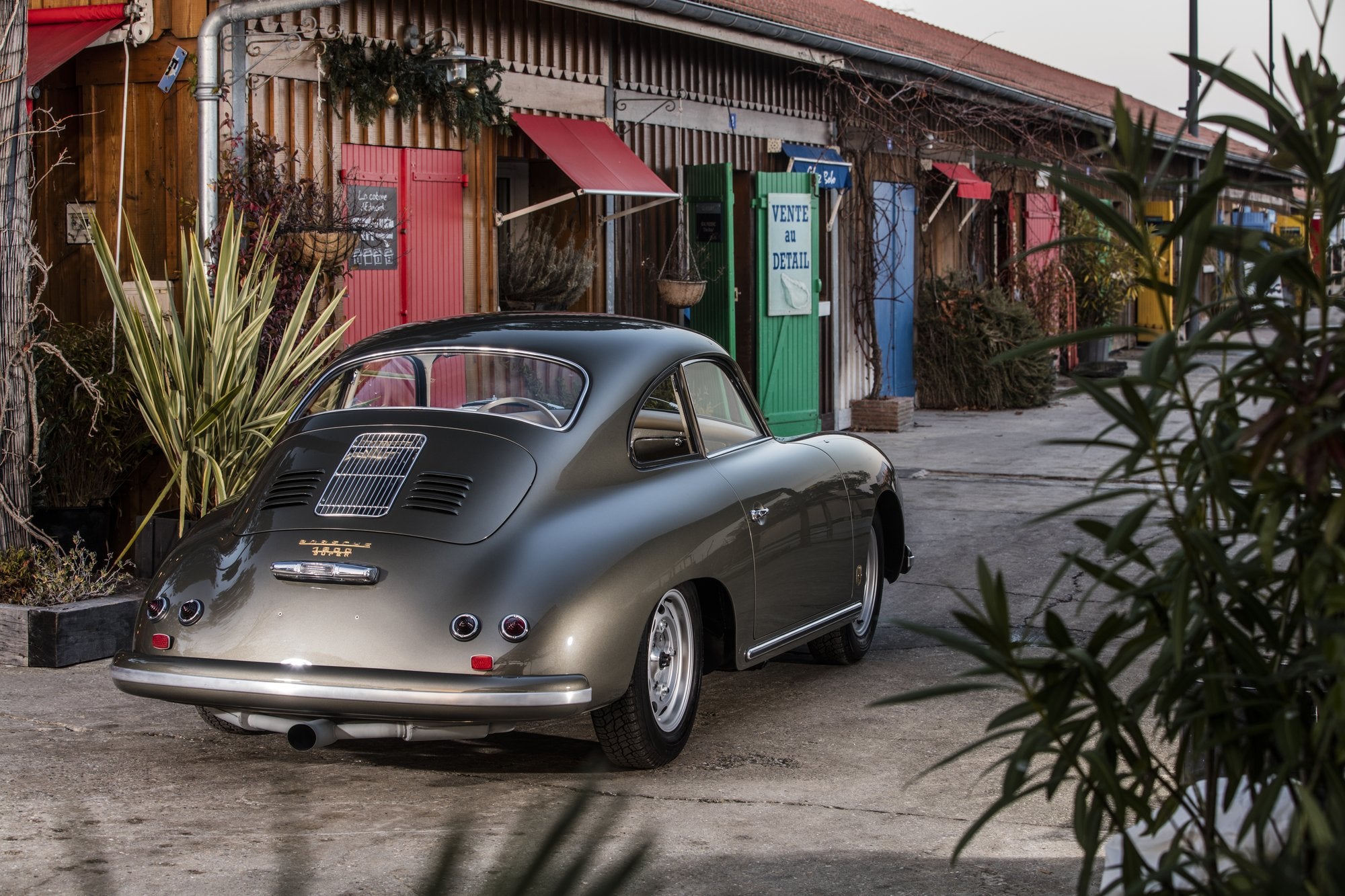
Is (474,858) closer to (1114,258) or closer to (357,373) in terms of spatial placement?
(357,373)

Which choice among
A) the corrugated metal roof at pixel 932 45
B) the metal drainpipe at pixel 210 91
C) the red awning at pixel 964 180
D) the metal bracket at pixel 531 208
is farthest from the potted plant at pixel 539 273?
the red awning at pixel 964 180

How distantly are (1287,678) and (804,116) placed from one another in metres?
13.8

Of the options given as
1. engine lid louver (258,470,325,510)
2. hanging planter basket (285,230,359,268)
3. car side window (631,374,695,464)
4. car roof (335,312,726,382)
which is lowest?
→ engine lid louver (258,470,325,510)

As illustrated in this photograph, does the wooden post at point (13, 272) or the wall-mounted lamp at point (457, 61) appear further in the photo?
the wall-mounted lamp at point (457, 61)

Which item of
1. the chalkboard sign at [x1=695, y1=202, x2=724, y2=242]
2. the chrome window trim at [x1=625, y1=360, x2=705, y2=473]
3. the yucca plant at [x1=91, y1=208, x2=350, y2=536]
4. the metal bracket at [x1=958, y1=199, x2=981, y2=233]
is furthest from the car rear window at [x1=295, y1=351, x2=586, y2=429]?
the metal bracket at [x1=958, y1=199, x2=981, y2=233]

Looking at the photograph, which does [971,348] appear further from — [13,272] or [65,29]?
[13,272]

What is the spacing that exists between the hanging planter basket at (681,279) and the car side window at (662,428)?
20.6ft

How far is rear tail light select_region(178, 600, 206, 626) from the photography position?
16.6 feet

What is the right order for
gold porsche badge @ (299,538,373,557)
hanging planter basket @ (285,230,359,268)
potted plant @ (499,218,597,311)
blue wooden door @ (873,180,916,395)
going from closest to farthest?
1. gold porsche badge @ (299,538,373,557)
2. hanging planter basket @ (285,230,359,268)
3. potted plant @ (499,218,597,311)
4. blue wooden door @ (873,180,916,395)

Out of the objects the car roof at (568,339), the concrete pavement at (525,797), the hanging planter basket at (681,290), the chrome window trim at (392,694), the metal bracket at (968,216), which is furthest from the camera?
the metal bracket at (968,216)

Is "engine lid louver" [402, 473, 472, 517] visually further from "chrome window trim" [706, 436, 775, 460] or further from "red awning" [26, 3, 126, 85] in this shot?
"red awning" [26, 3, 126, 85]

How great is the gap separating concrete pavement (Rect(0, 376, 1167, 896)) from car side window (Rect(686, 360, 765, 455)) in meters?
1.02

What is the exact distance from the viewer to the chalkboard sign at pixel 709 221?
1297 centimetres

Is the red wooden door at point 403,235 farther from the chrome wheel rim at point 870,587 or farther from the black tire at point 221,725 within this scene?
the black tire at point 221,725
